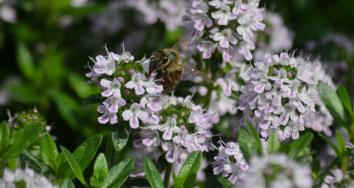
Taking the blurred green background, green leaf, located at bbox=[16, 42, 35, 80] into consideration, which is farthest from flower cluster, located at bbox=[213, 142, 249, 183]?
green leaf, located at bbox=[16, 42, 35, 80]

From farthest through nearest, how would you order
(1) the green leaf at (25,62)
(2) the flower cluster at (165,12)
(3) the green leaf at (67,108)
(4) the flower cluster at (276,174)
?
(1) the green leaf at (25,62) < (2) the flower cluster at (165,12) < (3) the green leaf at (67,108) < (4) the flower cluster at (276,174)

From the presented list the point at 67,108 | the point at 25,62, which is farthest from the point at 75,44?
the point at 67,108

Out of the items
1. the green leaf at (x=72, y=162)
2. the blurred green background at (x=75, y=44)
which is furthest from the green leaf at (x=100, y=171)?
the blurred green background at (x=75, y=44)

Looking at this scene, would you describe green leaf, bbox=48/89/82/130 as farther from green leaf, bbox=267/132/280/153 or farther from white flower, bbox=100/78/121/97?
green leaf, bbox=267/132/280/153

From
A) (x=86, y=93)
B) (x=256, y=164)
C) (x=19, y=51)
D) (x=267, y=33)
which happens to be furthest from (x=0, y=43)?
(x=256, y=164)

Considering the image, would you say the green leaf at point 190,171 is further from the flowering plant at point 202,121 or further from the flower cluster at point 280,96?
the flower cluster at point 280,96

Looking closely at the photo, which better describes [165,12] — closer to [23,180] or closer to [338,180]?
[338,180]
